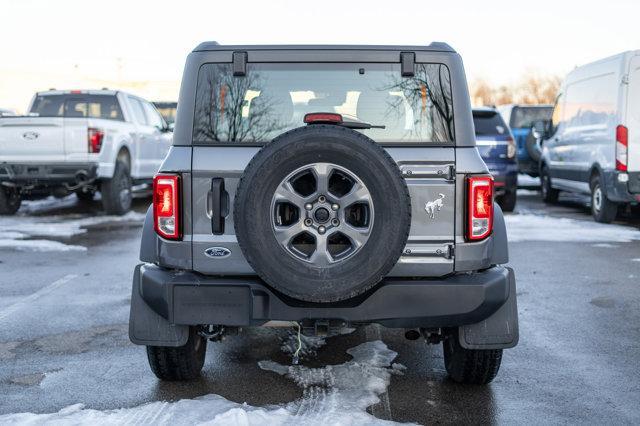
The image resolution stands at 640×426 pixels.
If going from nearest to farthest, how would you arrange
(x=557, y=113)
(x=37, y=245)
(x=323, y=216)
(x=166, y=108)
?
(x=323, y=216)
(x=37, y=245)
(x=557, y=113)
(x=166, y=108)

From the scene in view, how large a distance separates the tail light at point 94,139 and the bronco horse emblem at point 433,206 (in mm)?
9114

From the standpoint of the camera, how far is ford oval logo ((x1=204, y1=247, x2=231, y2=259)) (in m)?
3.84

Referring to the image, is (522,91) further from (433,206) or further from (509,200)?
(433,206)

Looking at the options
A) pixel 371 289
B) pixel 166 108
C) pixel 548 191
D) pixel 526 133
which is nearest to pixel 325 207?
pixel 371 289

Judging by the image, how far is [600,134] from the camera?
11445mm

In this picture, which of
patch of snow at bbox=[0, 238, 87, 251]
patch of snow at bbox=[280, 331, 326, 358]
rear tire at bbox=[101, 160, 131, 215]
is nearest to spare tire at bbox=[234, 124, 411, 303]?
patch of snow at bbox=[280, 331, 326, 358]

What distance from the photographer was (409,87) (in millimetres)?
3980

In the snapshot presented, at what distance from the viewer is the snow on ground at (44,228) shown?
970 centimetres

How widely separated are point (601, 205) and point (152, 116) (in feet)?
26.9

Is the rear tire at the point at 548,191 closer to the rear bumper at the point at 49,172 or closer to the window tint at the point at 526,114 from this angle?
the window tint at the point at 526,114

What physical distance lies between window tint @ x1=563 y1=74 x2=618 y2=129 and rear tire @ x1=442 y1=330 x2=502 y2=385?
298 inches

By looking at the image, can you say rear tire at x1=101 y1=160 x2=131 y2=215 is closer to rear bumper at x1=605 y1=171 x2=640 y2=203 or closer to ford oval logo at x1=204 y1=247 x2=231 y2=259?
rear bumper at x1=605 y1=171 x2=640 y2=203

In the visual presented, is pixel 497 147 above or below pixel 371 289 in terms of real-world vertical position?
above

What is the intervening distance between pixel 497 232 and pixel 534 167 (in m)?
13.6
